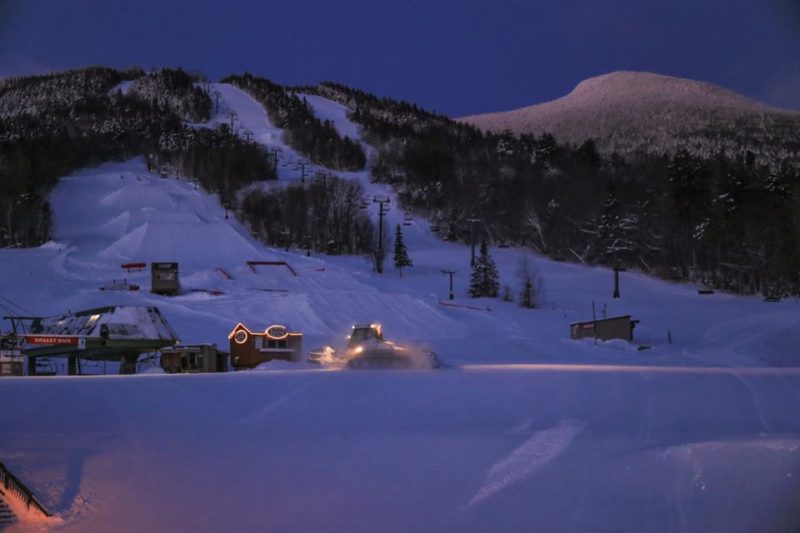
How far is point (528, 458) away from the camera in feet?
40.4

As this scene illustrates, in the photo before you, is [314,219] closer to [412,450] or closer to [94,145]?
[94,145]

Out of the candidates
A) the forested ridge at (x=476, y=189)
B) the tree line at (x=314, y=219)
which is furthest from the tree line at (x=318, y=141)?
the tree line at (x=314, y=219)

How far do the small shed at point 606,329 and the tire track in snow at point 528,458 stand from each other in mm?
29409

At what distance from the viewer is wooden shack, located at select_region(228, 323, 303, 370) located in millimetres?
29922

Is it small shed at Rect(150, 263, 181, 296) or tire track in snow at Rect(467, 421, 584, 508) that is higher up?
small shed at Rect(150, 263, 181, 296)

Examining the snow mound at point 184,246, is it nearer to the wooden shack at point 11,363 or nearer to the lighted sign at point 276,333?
the lighted sign at point 276,333

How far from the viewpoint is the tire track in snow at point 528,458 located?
1112cm

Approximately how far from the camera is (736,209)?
273ft

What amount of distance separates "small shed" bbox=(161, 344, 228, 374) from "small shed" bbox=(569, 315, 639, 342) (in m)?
23.0

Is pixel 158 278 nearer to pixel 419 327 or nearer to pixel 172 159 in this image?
pixel 419 327

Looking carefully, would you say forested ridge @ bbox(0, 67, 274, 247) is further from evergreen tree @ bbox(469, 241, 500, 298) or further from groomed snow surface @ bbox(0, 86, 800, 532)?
groomed snow surface @ bbox(0, 86, 800, 532)

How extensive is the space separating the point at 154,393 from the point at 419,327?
31901mm

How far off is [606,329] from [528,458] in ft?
105

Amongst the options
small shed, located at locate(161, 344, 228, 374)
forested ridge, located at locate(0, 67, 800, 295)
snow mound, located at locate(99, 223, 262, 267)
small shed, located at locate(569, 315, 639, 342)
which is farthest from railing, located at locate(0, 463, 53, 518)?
forested ridge, located at locate(0, 67, 800, 295)
